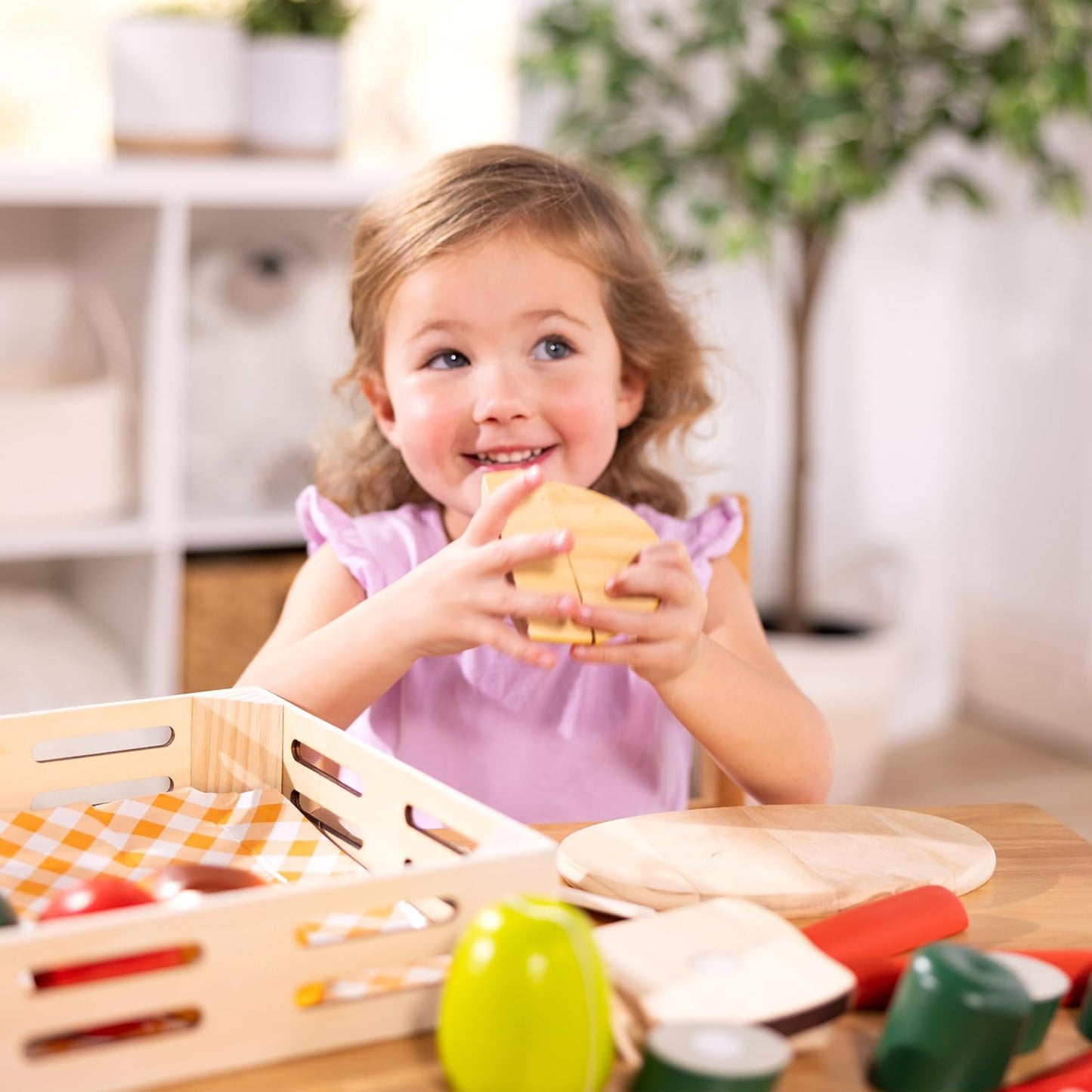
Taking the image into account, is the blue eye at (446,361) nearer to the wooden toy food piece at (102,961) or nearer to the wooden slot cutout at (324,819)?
the wooden slot cutout at (324,819)

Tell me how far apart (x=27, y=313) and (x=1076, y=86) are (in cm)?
169

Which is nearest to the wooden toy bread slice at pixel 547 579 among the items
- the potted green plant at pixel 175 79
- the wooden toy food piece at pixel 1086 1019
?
the wooden toy food piece at pixel 1086 1019

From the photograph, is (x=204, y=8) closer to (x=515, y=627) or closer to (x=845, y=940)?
(x=515, y=627)

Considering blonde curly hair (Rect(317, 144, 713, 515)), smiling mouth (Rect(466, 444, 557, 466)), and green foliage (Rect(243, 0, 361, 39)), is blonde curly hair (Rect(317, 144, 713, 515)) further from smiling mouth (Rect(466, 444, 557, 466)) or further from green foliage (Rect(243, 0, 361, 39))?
green foliage (Rect(243, 0, 361, 39))

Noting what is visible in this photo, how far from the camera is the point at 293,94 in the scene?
243 cm

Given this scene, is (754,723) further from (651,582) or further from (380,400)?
(380,400)

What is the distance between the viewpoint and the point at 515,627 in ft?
3.59

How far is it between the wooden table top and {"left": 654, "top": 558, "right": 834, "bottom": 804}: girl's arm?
18 centimetres

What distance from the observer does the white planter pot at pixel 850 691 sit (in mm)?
2758

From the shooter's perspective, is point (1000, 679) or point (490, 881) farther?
point (1000, 679)

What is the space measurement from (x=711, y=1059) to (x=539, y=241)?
760mm

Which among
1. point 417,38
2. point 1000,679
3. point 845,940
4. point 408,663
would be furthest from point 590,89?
point 845,940

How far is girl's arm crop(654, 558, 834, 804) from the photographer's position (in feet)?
3.59

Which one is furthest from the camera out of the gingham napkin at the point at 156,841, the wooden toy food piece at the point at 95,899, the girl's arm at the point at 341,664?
the girl's arm at the point at 341,664
